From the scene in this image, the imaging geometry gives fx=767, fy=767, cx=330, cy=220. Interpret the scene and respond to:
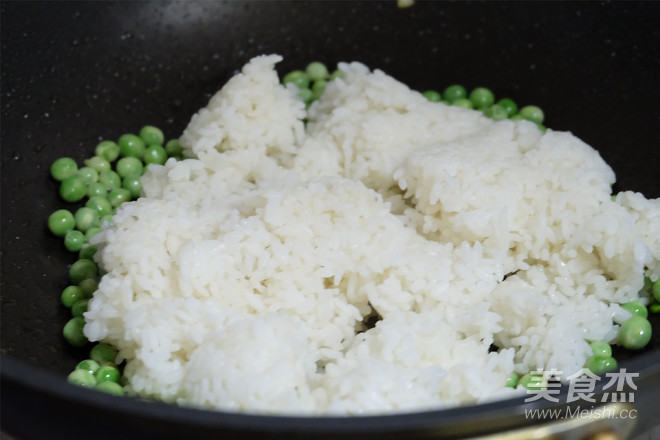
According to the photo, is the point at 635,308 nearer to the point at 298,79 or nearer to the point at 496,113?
the point at 496,113

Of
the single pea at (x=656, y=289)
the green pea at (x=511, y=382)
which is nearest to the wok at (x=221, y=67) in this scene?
the single pea at (x=656, y=289)

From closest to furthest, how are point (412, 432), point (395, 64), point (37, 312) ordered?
point (412, 432) → point (37, 312) → point (395, 64)

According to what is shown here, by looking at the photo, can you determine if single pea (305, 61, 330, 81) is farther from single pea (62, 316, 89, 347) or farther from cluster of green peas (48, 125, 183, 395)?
single pea (62, 316, 89, 347)

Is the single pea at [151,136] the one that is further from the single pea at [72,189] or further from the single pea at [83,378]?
the single pea at [83,378]

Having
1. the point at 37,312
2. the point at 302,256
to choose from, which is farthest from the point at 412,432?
the point at 37,312

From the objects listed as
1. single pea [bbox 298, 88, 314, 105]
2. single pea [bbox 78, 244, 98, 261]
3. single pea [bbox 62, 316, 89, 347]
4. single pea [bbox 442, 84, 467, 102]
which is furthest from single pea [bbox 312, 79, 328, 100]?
single pea [bbox 62, 316, 89, 347]

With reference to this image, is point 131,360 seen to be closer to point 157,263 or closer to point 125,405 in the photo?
point 157,263
